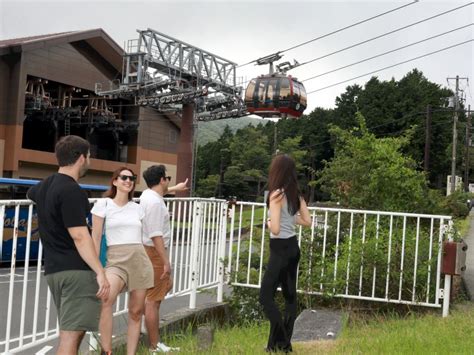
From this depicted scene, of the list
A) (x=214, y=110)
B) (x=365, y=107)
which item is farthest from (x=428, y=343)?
(x=365, y=107)

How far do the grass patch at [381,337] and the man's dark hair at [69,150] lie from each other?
2.07m

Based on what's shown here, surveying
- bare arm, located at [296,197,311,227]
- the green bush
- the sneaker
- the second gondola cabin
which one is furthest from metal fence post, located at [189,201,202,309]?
the second gondola cabin

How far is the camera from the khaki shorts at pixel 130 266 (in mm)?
4258

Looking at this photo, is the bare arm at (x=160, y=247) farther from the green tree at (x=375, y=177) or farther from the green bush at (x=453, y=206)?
the green bush at (x=453, y=206)

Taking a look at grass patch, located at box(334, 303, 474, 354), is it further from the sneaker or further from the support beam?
the support beam

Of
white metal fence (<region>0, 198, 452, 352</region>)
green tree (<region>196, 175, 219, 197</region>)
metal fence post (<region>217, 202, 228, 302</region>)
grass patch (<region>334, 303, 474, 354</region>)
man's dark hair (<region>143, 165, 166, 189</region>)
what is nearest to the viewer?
grass patch (<region>334, 303, 474, 354</region>)

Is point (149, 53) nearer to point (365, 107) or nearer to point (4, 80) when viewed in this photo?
point (4, 80)

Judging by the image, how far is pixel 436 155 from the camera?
197 feet

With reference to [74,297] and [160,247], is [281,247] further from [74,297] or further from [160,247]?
[74,297]

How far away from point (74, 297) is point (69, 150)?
3.05ft

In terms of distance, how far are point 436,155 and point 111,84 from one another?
36.7 m

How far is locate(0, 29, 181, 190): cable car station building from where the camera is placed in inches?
1280

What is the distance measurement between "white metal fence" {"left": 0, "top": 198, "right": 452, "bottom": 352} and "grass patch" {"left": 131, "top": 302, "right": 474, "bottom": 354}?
31 cm

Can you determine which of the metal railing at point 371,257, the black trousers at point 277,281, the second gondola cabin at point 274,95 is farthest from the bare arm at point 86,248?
the second gondola cabin at point 274,95
